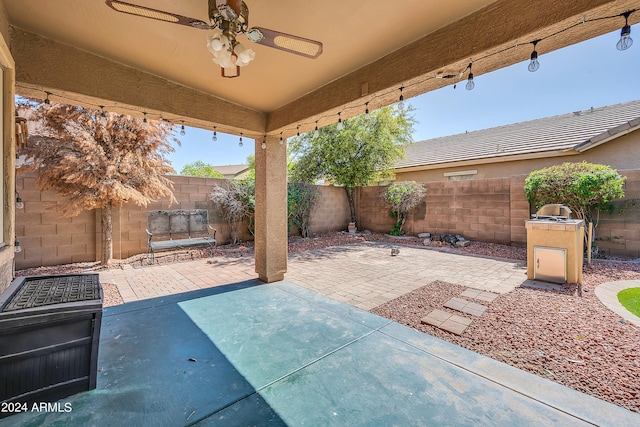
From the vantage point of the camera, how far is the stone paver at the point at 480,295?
11.8ft

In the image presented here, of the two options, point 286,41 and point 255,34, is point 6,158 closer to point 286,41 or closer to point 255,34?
point 255,34

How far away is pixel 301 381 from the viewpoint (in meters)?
2.03

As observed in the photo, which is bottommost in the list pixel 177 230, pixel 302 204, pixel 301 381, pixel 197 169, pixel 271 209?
pixel 301 381

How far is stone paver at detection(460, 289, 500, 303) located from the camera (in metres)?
3.59

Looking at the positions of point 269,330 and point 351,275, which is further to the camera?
point 351,275

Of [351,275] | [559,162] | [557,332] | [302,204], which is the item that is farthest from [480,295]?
[559,162]

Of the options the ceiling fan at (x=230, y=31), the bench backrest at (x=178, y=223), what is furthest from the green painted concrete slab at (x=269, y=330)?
the bench backrest at (x=178, y=223)

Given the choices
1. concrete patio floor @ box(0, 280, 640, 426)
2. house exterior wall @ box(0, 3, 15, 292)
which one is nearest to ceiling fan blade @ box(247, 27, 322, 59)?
house exterior wall @ box(0, 3, 15, 292)

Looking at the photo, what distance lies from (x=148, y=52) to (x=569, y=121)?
41.7ft

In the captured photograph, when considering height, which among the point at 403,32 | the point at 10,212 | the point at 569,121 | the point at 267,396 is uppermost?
the point at 569,121

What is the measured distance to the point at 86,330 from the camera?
6.06 ft

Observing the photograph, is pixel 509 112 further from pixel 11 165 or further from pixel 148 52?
pixel 11 165

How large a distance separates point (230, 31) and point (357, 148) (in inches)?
314

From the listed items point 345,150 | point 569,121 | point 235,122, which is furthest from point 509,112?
point 235,122
